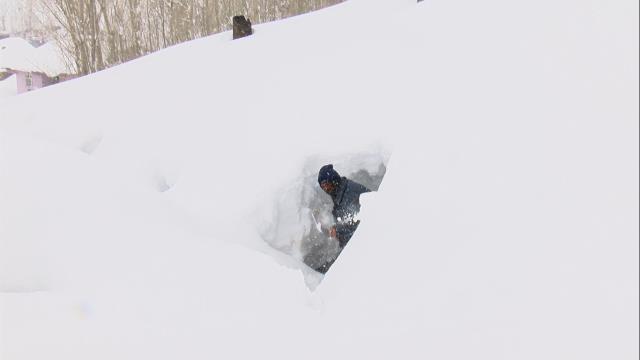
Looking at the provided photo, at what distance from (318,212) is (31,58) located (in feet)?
65.4

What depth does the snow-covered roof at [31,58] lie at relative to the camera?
1791 centimetres

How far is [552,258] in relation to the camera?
1.41m

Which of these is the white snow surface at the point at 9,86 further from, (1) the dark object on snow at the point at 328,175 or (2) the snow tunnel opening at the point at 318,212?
(1) the dark object on snow at the point at 328,175

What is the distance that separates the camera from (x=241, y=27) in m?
7.13

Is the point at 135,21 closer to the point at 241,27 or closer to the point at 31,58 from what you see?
the point at 241,27

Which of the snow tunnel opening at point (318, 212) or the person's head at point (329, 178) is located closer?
the person's head at point (329, 178)

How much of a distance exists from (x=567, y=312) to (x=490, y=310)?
22 centimetres

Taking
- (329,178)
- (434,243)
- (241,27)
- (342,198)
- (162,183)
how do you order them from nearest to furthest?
(434,243) → (329,178) → (342,198) → (162,183) → (241,27)

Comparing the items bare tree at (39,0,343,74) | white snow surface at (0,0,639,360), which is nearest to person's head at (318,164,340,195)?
white snow surface at (0,0,639,360)

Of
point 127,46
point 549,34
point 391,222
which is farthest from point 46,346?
point 127,46

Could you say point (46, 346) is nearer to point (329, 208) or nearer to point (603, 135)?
point (603, 135)

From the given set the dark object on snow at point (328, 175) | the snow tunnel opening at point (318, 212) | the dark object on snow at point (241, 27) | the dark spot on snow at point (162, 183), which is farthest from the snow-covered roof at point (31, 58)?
the dark object on snow at point (328, 175)

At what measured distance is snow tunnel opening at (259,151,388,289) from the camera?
3486mm

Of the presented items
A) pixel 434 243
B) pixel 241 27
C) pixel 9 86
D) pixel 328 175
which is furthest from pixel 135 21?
pixel 434 243
